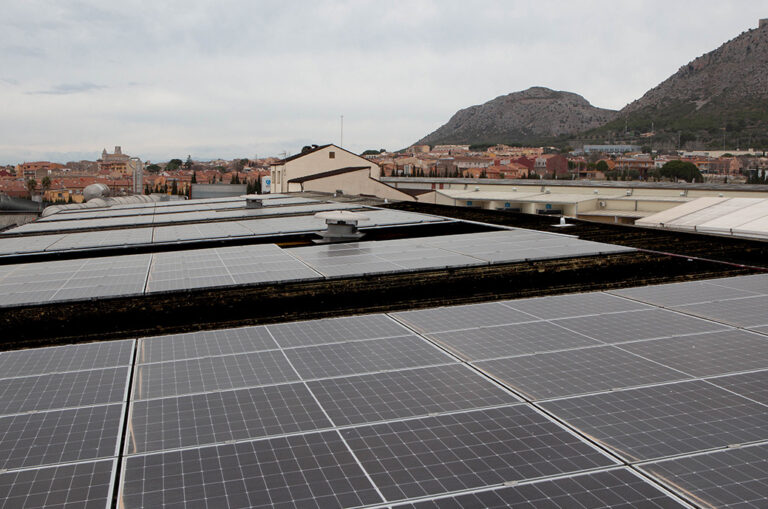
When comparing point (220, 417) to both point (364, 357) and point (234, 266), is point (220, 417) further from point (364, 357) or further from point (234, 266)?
point (234, 266)

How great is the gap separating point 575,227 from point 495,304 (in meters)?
13.6

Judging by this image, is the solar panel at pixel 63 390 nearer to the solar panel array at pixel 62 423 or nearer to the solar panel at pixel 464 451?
the solar panel array at pixel 62 423

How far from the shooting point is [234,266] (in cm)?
1555

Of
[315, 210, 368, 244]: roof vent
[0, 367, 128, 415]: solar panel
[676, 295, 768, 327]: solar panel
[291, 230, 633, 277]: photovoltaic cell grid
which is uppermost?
[315, 210, 368, 244]: roof vent

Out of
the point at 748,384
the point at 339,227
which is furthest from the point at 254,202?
the point at 748,384

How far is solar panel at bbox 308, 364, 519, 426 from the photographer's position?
6.60 metres

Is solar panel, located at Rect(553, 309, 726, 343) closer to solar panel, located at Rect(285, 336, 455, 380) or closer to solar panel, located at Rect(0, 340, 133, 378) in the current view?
solar panel, located at Rect(285, 336, 455, 380)

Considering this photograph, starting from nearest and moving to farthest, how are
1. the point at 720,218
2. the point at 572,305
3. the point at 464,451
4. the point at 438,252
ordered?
the point at 464,451 → the point at 572,305 → the point at 438,252 → the point at 720,218

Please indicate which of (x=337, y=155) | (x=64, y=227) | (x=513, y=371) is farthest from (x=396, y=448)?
(x=337, y=155)

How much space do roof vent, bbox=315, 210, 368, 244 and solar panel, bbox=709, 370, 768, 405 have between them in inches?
536

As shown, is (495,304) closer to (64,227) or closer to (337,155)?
(64,227)

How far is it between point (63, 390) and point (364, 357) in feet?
12.7

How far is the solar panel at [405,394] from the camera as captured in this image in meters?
6.60

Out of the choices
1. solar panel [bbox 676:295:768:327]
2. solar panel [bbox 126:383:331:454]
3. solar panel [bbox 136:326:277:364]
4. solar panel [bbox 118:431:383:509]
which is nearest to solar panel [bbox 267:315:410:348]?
solar panel [bbox 136:326:277:364]
